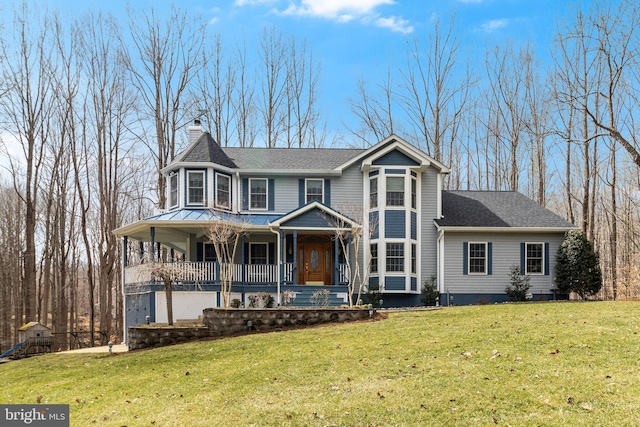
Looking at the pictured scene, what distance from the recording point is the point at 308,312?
16531mm

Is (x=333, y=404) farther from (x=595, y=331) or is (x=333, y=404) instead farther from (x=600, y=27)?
(x=600, y=27)

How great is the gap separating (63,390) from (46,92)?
2141 centimetres

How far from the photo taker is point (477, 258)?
22.5m

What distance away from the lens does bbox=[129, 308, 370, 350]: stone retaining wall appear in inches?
634

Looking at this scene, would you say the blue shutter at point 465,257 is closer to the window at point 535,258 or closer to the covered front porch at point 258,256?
the window at point 535,258

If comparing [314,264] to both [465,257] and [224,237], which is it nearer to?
[224,237]

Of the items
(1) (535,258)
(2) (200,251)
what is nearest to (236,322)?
(2) (200,251)

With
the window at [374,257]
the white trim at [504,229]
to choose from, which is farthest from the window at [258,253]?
the white trim at [504,229]

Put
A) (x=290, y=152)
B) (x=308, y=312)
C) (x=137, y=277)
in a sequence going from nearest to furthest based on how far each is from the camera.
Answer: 1. (x=308, y=312)
2. (x=137, y=277)
3. (x=290, y=152)

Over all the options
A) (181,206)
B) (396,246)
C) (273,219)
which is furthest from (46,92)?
(396,246)

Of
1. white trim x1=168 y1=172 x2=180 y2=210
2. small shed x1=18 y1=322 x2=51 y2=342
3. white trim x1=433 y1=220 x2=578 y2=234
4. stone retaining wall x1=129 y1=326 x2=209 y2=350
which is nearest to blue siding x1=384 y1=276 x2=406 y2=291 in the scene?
white trim x1=433 y1=220 x2=578 y2=234

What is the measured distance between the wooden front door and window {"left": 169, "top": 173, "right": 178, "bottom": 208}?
5.52 m

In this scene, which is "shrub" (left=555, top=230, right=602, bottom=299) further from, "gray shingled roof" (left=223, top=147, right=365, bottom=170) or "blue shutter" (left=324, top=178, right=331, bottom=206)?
"blue shutter" (left=324, top=178, right=331, bottom=206)

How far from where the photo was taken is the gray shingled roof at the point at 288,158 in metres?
23.4
